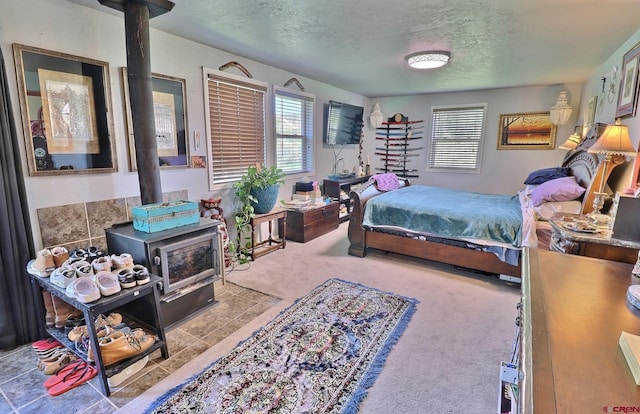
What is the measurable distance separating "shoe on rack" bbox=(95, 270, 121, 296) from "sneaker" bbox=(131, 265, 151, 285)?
0.10m

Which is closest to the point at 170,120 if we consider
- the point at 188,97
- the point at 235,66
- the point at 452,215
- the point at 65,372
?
the point at 188,97

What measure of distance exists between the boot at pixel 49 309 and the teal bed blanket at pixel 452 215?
2.90m

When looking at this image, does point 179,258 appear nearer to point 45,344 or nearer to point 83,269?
point 83,269

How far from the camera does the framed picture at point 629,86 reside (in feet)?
7.95

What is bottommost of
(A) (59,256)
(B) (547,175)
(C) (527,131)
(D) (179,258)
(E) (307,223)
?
(E) (307,223)

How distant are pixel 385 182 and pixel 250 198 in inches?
76.1

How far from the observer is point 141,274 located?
192 cm

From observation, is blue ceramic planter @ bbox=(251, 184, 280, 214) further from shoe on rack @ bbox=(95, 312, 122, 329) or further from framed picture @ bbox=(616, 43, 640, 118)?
framed picture @ bbox=(616, 43, 640, 118)

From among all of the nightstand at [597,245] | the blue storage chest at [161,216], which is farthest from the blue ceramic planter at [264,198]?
the nightstand at [597,245]

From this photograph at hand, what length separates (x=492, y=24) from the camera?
8.14 feet

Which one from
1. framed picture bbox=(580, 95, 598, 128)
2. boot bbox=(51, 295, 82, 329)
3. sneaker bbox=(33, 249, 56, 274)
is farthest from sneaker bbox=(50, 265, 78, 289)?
framed picture bbox=(580, 95, 598, 128)

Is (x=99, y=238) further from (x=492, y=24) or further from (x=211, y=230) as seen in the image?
(x=492, y=24)

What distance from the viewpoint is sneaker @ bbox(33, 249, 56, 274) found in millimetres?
1954

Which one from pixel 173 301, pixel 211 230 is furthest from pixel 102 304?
pixel 211 230
